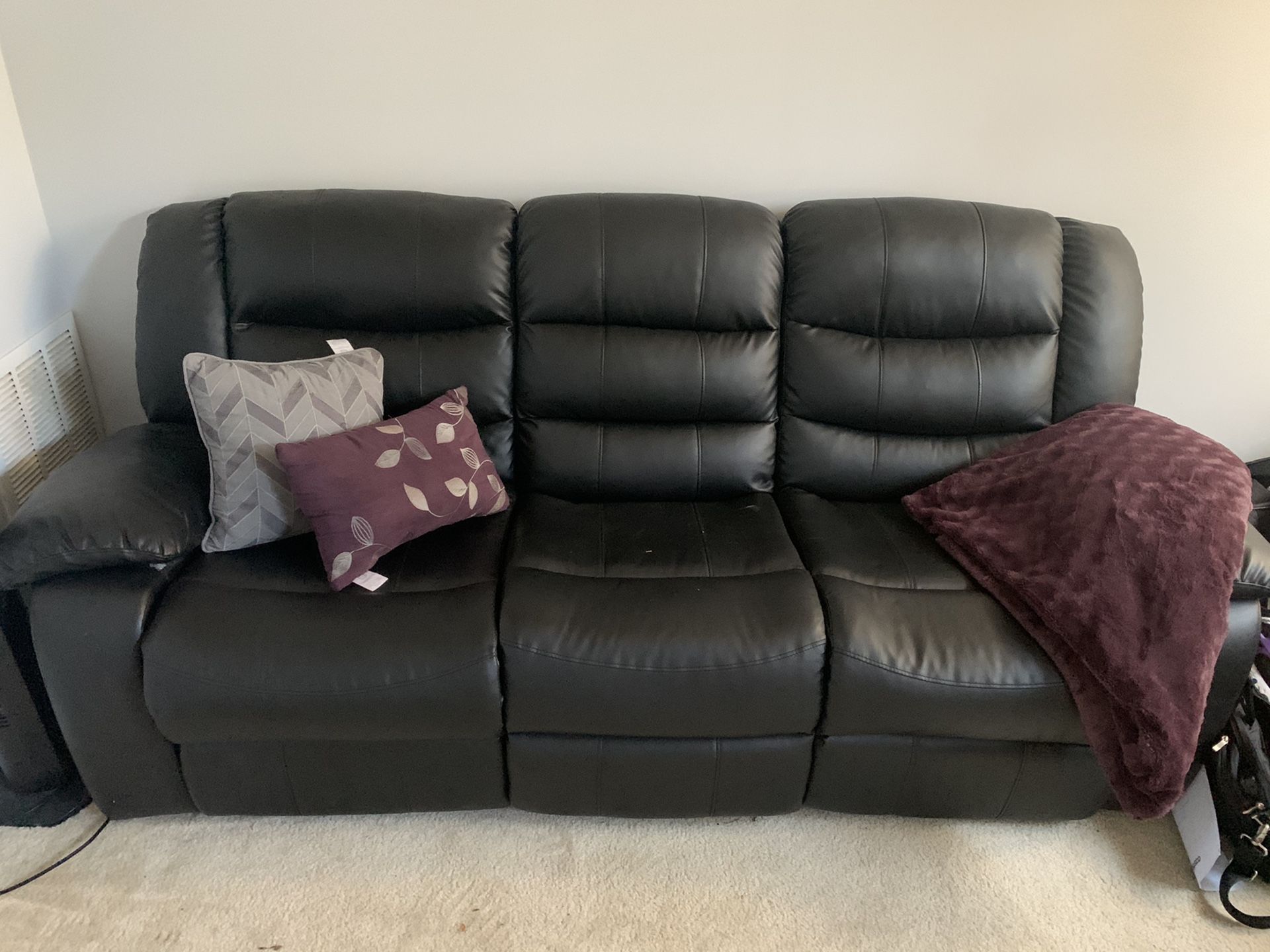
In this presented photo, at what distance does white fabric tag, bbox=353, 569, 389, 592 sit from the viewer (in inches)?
57.2

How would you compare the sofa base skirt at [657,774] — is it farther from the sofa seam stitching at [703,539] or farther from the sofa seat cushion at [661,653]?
the sofa seam stitching at [703,539]

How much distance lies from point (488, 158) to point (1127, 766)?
180cm

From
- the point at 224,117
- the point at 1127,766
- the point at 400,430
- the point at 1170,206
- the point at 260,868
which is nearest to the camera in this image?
the point at 1127,766

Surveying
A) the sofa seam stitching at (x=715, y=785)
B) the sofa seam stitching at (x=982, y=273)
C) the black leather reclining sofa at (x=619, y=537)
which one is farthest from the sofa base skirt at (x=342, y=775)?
the sofa seam stitching at (x=982, y=273)

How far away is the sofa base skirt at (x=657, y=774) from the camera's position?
1.48m

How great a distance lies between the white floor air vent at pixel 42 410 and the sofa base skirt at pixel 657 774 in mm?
1249

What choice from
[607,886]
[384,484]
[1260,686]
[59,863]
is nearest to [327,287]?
[384,484]

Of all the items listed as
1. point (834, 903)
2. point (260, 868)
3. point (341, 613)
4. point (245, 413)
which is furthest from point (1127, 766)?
point (245, 413)

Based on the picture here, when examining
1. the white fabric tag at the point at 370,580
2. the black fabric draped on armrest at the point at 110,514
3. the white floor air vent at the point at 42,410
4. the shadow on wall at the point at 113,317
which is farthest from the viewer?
the shadow on wall at the point at 113,317

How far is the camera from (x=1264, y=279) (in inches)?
82.9

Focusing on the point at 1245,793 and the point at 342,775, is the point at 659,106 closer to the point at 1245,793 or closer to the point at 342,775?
the point at 342,775

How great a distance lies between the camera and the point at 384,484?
1513 millimetres

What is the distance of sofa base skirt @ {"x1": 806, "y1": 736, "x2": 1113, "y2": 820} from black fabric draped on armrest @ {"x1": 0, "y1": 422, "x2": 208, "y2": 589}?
1202mm

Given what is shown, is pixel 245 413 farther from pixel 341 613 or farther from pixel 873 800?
pixel 873 800
